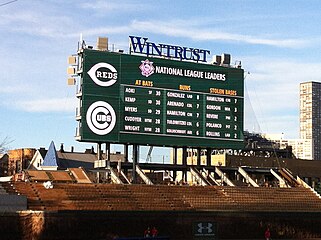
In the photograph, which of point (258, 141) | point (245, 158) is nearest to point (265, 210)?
point (245, 158)

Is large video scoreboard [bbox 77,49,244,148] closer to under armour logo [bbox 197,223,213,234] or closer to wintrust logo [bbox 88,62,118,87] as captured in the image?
wintrust logo [bbox 88,62,118,87]

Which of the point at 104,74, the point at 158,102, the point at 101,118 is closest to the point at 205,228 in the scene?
the point at 158,102

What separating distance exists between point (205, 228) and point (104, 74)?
1695 cm

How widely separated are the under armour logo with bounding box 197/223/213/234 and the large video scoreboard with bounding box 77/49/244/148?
10163 mm

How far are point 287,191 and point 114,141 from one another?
65.4 feet

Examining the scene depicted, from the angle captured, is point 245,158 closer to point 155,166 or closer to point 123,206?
point 155,166

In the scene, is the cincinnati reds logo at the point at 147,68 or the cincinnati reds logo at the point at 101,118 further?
the cincinnati reds logo at the point at 147,68

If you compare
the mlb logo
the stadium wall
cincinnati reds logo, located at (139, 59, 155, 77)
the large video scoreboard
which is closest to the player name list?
the large video scoreboard

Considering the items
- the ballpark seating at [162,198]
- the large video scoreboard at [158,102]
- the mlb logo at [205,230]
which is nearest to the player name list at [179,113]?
the large video scoreboard at [158,102]

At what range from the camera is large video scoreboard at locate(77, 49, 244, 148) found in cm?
5516

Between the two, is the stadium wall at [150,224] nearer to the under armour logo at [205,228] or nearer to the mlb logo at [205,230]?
the mlb logo at [205,230]

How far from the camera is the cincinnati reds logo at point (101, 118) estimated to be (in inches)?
2154

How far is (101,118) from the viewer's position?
5531cm

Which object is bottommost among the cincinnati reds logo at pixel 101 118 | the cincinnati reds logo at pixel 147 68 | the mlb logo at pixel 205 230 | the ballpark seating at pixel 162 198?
the mlb logo at pixel 205 230
